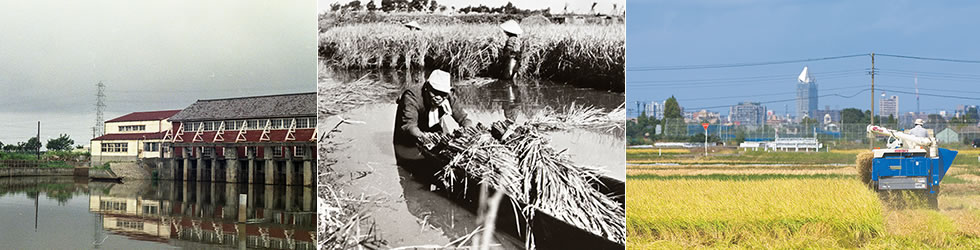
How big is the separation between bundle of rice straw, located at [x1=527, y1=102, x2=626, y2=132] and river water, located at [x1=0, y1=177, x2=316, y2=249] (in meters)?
4.87

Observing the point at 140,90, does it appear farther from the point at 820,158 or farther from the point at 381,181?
the point at 820,158

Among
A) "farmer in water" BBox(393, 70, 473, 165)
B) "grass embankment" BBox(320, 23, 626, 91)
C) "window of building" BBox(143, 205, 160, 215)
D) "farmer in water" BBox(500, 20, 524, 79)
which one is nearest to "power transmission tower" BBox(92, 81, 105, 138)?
"window of building" BBox(143, 205, 160, 215)

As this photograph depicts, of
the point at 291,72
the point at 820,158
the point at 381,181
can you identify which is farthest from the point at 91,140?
the point at 820,158

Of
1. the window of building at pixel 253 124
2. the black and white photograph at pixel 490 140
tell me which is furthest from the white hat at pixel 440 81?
the window of building at pixel 253 124

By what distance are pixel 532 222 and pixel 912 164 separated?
5.51m

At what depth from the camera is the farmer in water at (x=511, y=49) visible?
281 centimetres

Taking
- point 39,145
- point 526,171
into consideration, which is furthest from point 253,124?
point 526,171

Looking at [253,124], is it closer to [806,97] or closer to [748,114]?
[748,114]

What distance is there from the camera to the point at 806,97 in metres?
14.3

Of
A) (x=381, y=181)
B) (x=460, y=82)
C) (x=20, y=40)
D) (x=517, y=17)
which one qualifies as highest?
(x=20, y=40)

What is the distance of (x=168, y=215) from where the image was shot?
716cm

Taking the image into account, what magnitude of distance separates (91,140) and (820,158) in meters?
12.1

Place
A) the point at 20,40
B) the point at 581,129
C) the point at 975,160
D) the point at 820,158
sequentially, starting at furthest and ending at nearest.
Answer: the point at 820,158
the point at 975,160
the point at 20,40
the point at 581,129

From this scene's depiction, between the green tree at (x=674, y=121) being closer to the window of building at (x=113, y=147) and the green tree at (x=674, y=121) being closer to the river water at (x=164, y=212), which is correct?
the river water at (x=164, y=212)
